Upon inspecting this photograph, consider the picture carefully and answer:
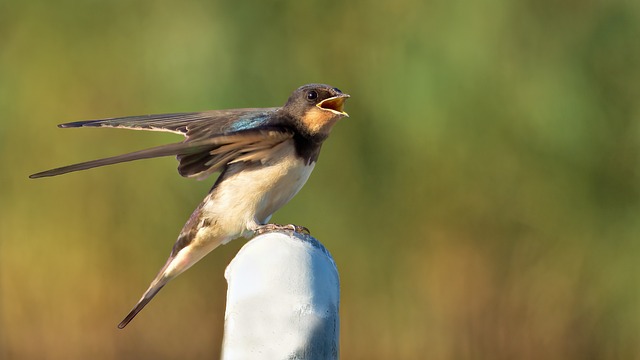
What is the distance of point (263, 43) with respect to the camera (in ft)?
15.0

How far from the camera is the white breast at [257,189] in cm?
285

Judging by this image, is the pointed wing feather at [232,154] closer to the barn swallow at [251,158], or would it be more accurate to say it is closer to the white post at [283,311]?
the barn swallow at [251,158]

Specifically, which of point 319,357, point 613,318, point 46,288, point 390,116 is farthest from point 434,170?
point 319,357

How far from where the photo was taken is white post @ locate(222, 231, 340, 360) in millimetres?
1762

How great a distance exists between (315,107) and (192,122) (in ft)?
1.13

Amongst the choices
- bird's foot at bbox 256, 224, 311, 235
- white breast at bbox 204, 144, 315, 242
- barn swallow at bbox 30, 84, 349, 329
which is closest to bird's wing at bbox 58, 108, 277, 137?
barn swallow at bbox 30, 84, 349, 329

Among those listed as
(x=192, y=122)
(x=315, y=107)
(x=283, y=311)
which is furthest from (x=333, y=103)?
(x=283, y=311)

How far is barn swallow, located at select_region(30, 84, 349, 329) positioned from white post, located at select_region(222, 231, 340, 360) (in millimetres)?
941

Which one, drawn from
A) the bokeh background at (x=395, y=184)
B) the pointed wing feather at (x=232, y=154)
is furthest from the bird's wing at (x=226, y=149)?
the bokeh background at (x=395, y=184)

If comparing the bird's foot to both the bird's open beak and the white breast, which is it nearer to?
the white breast

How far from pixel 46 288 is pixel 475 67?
77.0 inches

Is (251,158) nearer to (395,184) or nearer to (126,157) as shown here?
(126,157)

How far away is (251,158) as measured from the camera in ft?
9.44

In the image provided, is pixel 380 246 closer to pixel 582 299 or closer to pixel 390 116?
pixel 390 116
